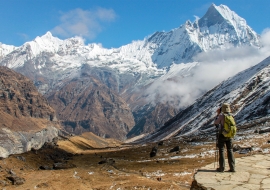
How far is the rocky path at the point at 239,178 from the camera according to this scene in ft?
45.0

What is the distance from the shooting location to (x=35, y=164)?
56.7m

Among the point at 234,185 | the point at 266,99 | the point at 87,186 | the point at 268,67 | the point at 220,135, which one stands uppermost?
the point at 268,67

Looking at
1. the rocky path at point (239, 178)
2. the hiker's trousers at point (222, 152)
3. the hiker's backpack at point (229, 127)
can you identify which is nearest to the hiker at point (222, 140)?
the hiker's trousers at point (222, 152)

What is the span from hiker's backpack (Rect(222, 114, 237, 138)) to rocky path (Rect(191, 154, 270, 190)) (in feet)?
7.13

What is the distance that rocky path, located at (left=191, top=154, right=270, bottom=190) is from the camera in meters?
13.7

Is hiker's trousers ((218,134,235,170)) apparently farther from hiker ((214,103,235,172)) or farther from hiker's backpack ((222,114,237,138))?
hiker's backpack ((222,114,237,138))

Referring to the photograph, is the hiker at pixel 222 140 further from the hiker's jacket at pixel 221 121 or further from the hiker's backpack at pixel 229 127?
the hiker's backpack at pixel 229 127

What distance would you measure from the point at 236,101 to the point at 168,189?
151 meters

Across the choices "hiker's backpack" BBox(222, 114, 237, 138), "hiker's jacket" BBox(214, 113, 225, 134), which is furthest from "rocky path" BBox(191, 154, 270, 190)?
"hiker's jacket" BBox(214, 113, 225, 134)

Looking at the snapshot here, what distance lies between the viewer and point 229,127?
16.2m

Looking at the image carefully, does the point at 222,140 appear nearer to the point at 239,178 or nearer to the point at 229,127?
the point at 229,127

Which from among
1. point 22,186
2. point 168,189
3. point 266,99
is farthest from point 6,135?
point 168,189

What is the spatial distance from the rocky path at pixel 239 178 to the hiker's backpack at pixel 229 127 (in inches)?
85.5

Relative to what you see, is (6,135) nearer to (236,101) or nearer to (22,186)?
(236,101)
